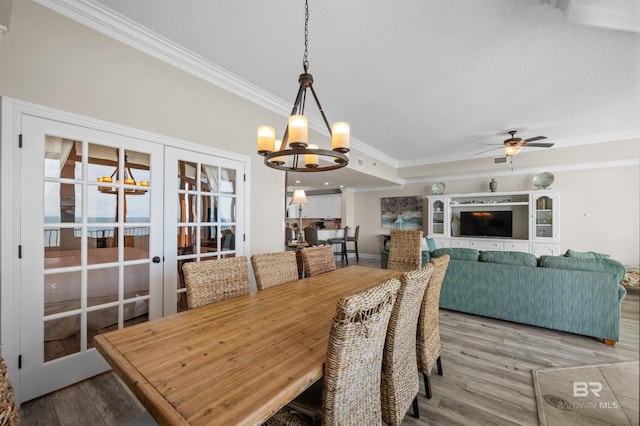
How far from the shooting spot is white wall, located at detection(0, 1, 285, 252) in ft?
5.96

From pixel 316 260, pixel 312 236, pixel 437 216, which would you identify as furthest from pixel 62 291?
pixel 437 216

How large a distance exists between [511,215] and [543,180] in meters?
0.95

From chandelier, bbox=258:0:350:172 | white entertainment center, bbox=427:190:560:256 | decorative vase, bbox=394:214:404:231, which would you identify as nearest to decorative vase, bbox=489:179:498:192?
white entertainment center, bbox=427:190:560:256

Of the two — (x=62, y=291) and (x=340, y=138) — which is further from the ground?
(x=340, y=138)

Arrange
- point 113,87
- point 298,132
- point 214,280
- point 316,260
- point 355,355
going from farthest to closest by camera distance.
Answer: point 316,260 < point 113,87 < point 214,280 < point 298,132 < point 355,355

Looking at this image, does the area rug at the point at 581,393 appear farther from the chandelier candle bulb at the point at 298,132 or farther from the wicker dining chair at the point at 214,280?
the wicker dining chair at the point at 214,280

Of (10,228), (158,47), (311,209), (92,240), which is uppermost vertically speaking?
(158,47)

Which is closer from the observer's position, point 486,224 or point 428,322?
point 428,322

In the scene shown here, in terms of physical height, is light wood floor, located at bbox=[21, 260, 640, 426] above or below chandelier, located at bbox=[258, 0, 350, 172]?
below

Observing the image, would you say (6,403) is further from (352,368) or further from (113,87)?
(113,87)

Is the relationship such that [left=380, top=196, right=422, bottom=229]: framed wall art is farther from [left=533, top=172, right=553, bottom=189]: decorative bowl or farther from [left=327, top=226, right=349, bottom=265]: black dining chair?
[left=533, top=172, right=553, bottom=189]: decorative bowl

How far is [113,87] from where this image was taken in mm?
2191

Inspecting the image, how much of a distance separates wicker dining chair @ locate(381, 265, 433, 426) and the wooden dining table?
37 centimetres

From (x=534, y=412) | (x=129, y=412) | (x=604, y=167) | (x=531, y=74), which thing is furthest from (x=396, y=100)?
(x=604, y=167)
